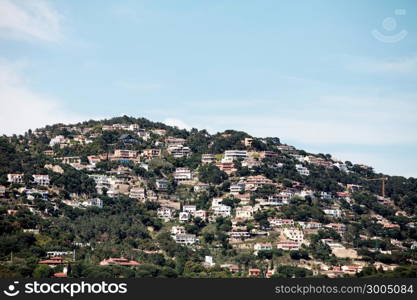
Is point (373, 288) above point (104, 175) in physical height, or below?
below

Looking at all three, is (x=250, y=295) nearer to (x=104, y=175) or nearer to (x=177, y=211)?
(x=177, y=211)

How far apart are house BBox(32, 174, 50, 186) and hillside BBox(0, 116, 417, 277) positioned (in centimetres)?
17

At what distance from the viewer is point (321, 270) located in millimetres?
72750

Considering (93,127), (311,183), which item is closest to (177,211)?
(311,183)

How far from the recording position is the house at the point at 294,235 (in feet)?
269

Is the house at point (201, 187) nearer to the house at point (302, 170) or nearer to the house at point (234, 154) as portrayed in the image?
the house at point (234, 154)

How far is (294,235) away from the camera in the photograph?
8256 cm

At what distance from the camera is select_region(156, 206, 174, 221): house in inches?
3511

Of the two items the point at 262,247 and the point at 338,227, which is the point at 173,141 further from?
the point at 262,247

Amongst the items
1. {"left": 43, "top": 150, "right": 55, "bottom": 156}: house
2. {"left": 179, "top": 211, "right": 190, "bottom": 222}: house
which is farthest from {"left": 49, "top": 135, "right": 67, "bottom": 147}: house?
{"left": 179, "top": 211, "right": 190, "bottom": 222}: house

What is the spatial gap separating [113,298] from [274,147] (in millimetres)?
76302

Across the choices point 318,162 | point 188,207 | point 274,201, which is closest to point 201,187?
point 188,207

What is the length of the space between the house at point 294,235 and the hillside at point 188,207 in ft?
0.43

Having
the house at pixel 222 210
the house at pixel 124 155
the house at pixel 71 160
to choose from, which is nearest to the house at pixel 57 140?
the house at pixel 71 160
